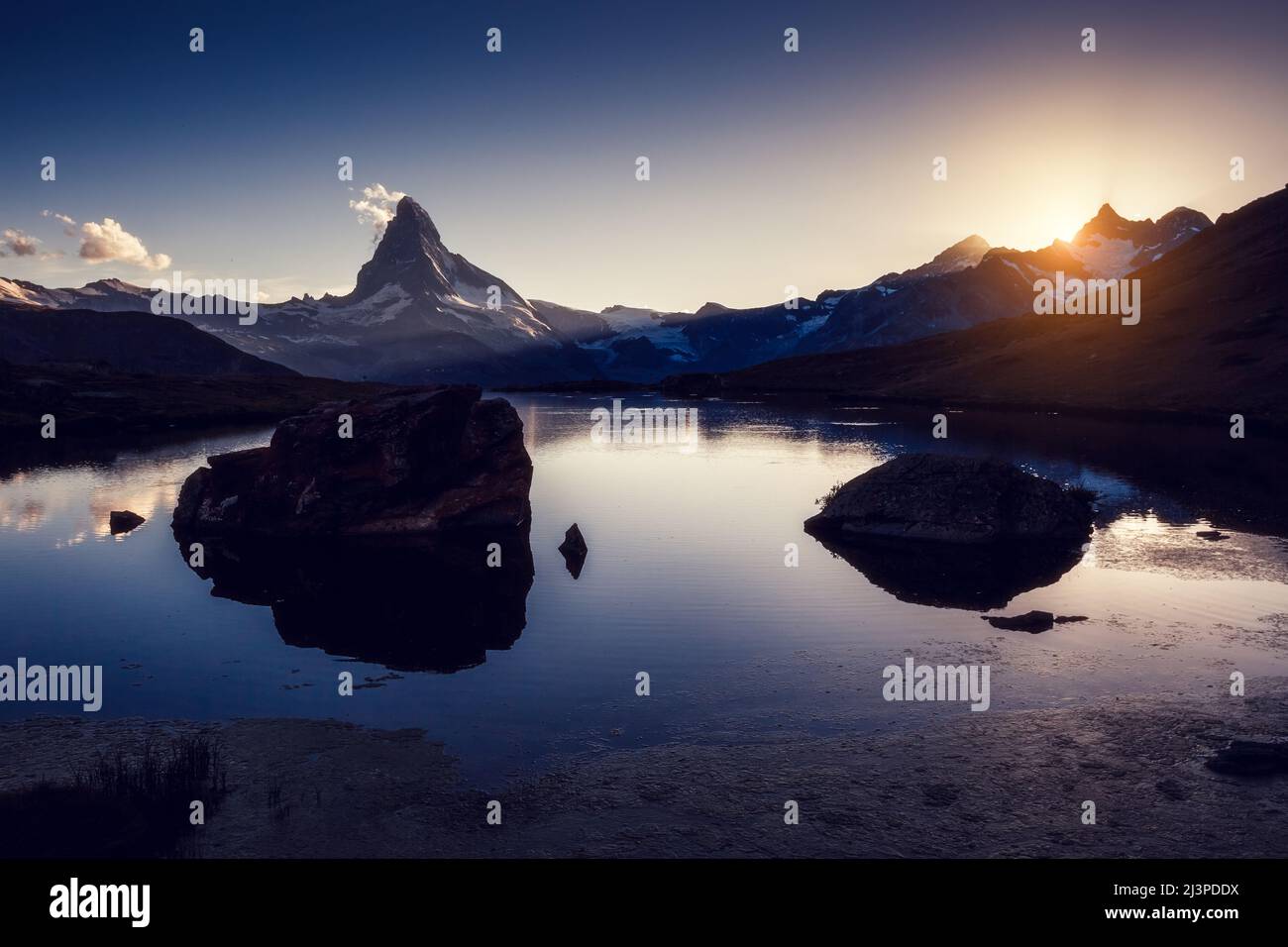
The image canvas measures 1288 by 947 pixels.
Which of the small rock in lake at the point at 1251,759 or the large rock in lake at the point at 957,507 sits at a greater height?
the large rock in lake at the point at 957,507

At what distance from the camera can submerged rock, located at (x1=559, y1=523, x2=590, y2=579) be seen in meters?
39.3

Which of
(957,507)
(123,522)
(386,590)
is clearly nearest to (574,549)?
(386,590)

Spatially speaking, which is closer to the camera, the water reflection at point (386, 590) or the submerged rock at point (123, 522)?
the water reflection at point (386, 590)

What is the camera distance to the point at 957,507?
41.9 m

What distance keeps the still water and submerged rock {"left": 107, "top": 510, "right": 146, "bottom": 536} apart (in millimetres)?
827

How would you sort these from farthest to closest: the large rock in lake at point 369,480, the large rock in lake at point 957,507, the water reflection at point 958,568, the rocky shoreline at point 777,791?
the large rock in lake at point 369,480 → the large rock in lake at point 957,507 → the water reflection at point 958,568 → the rocky shoreline at point 777,791

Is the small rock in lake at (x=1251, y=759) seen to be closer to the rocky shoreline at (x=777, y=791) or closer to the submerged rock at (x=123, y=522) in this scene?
the rocky shoreline at (x=777, y=791)

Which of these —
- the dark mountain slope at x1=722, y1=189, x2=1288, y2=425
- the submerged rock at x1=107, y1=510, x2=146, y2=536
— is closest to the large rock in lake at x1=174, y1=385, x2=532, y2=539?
the submerged rock at x1=107, y1=510, x2=146, y2=536

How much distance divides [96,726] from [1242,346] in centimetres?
15168

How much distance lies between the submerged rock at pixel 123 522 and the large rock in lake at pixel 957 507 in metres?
37.5

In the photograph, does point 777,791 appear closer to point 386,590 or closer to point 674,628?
point 674,628

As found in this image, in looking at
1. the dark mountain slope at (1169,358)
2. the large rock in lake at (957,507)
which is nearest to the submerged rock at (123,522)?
the large rock in lake at (957,507)

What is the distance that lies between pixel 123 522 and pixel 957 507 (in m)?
44.6

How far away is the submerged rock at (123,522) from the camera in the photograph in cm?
4662
